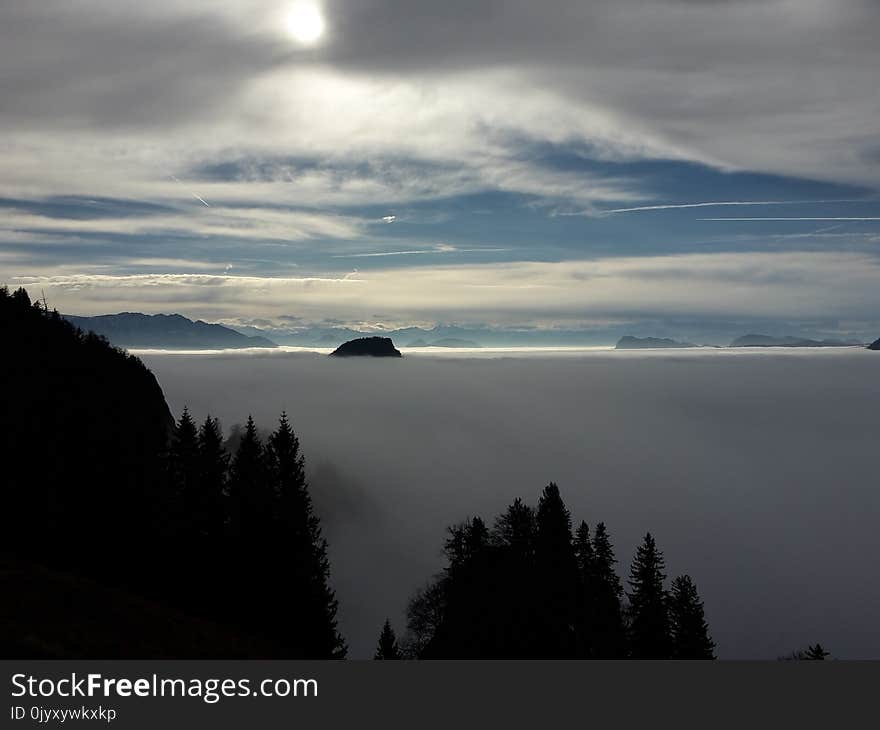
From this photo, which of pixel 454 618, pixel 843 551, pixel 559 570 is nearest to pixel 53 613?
pixel 454 618

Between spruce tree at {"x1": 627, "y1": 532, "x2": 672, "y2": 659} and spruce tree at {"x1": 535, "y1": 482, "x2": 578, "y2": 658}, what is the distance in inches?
199

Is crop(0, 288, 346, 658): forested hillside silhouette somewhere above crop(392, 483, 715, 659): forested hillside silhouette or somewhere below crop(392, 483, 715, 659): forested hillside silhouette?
above

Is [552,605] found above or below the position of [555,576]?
below

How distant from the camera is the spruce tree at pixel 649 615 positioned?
41.9m

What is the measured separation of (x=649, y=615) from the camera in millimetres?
42938

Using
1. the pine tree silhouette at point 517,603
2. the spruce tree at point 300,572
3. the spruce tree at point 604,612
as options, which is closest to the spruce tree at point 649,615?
the spruce tree at point 604,612

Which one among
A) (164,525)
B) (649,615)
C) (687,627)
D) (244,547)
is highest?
(164,525)


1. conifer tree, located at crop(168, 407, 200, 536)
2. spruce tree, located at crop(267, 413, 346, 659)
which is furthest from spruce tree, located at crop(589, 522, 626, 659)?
conifer tree, located at crop(168, 407, 200, 536)

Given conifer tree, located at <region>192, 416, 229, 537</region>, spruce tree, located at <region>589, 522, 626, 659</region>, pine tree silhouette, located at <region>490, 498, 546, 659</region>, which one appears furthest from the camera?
spruce tree, located at <region>589, 522, 626, 659</region>

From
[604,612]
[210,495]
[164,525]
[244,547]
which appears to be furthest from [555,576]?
[164,525]

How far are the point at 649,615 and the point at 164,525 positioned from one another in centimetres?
3641

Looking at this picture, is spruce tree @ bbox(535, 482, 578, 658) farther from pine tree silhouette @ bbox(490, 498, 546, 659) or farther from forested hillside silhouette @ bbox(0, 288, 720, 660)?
pine tree silhouette @ bbox(490, 498, 546, 659)

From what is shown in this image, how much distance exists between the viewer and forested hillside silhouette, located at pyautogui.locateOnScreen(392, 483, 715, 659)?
41375 mm

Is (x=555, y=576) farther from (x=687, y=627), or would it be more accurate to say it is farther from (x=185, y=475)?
(x=185, y=475)
